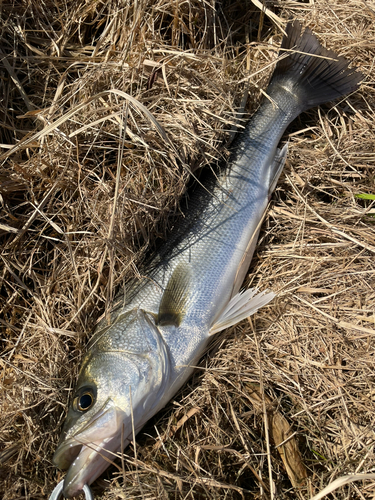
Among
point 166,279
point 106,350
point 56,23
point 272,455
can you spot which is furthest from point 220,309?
point 56,23

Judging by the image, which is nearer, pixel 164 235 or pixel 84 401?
pixel 84 401

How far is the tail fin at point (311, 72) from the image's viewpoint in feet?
9.58

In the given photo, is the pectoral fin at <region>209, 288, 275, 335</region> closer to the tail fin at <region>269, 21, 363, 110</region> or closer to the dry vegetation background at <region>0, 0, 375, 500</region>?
the dry vegetation background at <region>0, 0, 375, 500</region>

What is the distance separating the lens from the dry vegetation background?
2350 millimetres

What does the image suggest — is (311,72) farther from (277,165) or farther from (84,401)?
(84,401)

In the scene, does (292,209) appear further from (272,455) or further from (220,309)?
(272,455)

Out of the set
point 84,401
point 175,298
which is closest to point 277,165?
point 175,298

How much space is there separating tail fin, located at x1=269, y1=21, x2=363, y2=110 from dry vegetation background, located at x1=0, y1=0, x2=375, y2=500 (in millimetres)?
153

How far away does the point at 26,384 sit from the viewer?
2469 mm

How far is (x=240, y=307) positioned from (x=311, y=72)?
1.94m

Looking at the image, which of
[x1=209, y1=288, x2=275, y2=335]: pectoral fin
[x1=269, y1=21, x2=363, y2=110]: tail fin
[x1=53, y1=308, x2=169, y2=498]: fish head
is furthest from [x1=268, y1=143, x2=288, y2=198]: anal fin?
[x1=53, y1=308, x2=169, y2=498]: fish head

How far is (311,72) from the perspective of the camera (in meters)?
2.97

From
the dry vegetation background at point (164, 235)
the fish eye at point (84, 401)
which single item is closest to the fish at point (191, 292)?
the fish eye at point (84, 401)

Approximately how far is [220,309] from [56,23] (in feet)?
8.42
